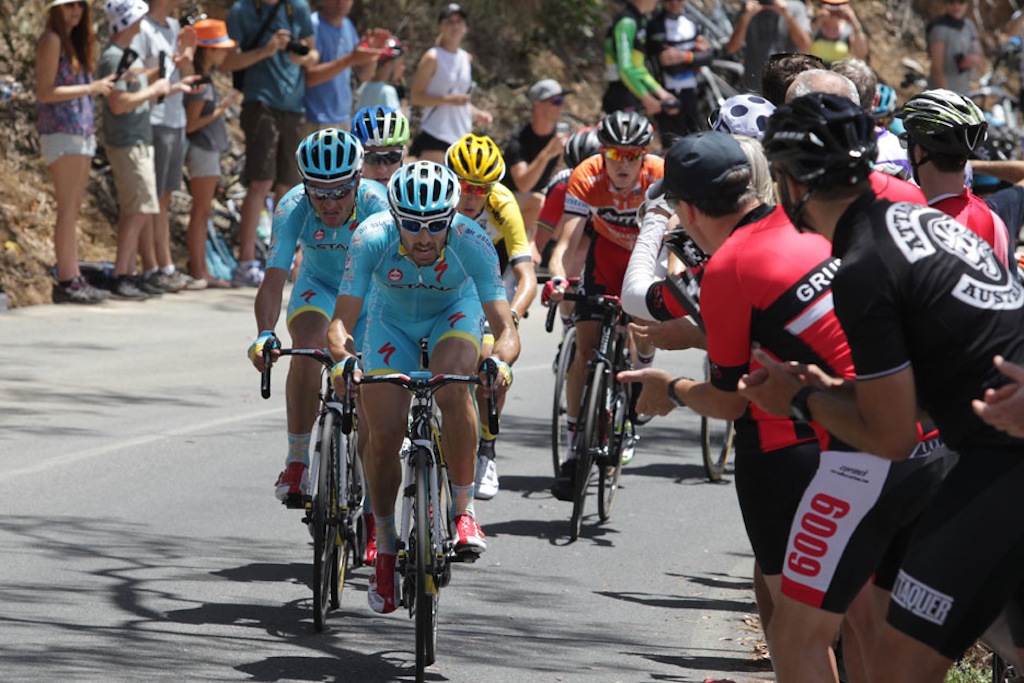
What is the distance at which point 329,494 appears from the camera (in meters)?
7.50

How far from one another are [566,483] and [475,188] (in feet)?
5.75

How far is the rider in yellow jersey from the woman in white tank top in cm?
789

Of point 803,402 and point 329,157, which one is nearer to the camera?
point 803,402

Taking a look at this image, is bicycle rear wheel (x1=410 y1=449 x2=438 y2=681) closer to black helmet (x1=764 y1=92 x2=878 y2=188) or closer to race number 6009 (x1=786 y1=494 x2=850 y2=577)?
race number 6009 (x1=786 y1=494 x2=850 y2=577)

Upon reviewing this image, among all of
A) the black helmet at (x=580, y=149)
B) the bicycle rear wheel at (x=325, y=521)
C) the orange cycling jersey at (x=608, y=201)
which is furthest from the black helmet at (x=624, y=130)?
the bicycle rear wheel at (x=325, y=521)

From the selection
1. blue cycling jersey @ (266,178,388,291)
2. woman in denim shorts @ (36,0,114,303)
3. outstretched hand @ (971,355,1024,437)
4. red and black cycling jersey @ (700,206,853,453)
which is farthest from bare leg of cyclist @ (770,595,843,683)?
woman in denim shorts @ (36,0,114,303)

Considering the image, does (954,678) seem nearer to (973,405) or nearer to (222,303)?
(973,405)

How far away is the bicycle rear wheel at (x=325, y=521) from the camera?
716 centimetres

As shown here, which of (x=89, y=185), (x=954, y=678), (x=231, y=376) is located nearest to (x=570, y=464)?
(x=954, y=678)

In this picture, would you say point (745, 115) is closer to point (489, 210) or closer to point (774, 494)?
point (774, 494)

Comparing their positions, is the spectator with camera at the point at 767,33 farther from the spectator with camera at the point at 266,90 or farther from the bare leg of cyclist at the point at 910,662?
the bare leg of cyclist at the point at 910,662

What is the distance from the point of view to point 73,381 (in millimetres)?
12570

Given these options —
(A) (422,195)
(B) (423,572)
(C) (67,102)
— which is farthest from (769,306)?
(C) (67,102)

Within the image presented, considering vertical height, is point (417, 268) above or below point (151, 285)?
above
